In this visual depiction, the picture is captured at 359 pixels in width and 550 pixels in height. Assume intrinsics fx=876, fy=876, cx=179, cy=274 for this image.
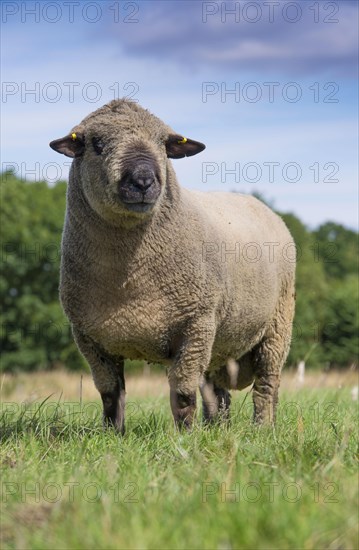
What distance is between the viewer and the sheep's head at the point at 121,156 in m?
6.44

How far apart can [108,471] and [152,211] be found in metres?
2.45

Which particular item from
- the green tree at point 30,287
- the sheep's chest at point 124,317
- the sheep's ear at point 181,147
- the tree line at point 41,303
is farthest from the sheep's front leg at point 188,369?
the green tree at point 30,287

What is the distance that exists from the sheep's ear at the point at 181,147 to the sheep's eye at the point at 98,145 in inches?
25.2

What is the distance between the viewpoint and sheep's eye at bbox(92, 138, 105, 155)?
6.78 meters

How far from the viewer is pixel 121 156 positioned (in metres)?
6.55

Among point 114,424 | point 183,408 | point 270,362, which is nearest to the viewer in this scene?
A: point 183,408

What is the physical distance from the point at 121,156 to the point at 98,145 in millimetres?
349

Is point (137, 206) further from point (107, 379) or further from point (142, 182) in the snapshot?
point (107, 379)

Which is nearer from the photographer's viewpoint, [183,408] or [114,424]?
[183,408]

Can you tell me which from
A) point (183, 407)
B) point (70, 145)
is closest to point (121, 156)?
point (70, 145)

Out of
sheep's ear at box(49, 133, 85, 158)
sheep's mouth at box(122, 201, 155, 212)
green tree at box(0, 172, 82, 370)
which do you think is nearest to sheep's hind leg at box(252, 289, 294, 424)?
sheep's mouth at box(122, 201, 155, 212)

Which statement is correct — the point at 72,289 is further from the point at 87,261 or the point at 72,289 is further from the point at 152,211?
the point at 152,211

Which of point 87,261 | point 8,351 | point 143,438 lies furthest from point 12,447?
point 8,351

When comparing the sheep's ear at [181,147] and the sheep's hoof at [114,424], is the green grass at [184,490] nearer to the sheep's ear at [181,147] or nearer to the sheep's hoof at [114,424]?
the sheep's hoof at [114,424]
